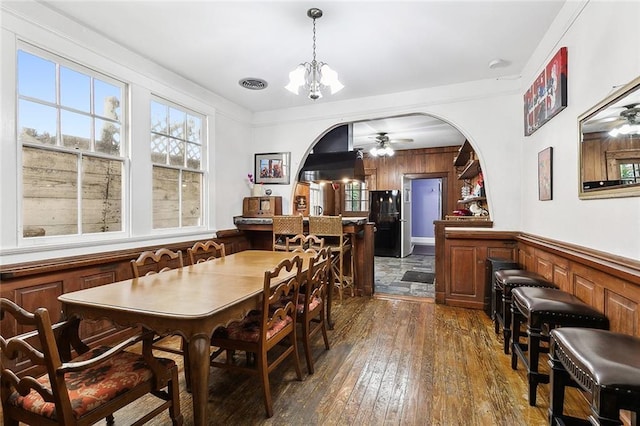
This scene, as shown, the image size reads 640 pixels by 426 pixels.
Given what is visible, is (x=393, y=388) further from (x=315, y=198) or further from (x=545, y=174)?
(x=315, y=198)

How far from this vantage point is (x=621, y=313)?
66.4 inches

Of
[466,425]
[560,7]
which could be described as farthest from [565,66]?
[466,425]

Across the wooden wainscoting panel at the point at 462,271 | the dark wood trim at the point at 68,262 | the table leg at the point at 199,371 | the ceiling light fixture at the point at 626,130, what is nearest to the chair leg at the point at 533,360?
the ceiling light fixture at the point at 626,130

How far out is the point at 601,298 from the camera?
1883 millimetres

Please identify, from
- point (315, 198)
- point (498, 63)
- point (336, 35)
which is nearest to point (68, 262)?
point (336, 35)

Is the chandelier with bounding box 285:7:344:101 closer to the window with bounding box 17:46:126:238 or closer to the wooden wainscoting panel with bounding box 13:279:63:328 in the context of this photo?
the window with bounding box 17:46:126:238

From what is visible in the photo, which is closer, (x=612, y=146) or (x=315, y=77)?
(x=612, y=146)

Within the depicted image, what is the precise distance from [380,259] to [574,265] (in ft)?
17.9

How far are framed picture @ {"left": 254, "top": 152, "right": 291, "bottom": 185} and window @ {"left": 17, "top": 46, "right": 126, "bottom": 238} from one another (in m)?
2.15

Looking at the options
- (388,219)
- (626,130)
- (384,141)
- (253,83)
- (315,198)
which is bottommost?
(388,219)

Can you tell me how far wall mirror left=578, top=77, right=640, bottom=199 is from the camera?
1593 mm

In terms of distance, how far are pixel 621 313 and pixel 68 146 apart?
13.2 feet

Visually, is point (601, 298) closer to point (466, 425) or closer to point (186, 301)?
point (466, 425)

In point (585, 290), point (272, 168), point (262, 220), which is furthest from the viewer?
point (272, 168)
